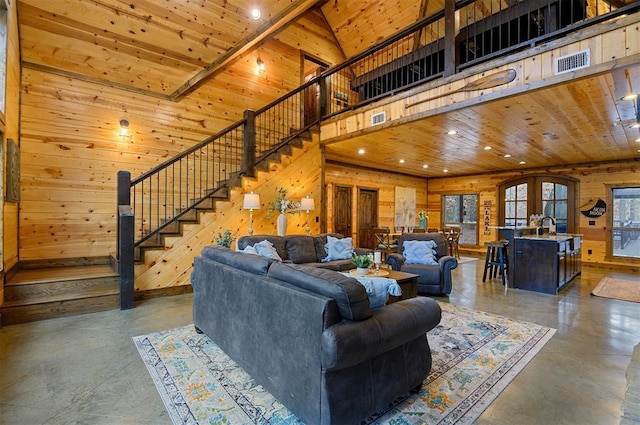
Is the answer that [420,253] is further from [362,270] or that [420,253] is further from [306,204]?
[306,204]

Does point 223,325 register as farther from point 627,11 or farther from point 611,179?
point 611,179

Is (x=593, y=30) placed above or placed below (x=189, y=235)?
above

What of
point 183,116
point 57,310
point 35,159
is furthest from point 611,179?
point 35,159

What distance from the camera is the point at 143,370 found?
2.47 meters

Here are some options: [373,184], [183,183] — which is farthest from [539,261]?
[183,183]

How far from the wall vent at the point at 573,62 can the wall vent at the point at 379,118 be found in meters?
2.25

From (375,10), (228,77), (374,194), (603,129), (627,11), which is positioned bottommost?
(374,194)

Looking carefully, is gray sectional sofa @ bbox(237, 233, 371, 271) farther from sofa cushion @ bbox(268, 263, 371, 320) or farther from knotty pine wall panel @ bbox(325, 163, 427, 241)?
knotty pine wall panel @ bbox(325, 163, 427, 241)

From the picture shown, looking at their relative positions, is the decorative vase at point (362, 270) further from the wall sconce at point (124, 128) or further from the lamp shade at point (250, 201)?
the wall sconce at point (124, 128)

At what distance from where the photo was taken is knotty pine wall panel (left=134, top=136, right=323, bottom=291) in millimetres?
4578

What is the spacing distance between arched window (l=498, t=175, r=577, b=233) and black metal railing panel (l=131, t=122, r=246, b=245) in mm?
7839

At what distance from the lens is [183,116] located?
19.0 ft

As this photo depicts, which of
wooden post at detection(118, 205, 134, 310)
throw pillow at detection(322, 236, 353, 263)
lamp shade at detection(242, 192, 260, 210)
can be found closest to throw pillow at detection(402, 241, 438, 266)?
throw pillow at detection(322, 236, 353, 263)

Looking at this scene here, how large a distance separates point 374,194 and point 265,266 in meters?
A: 7.51
